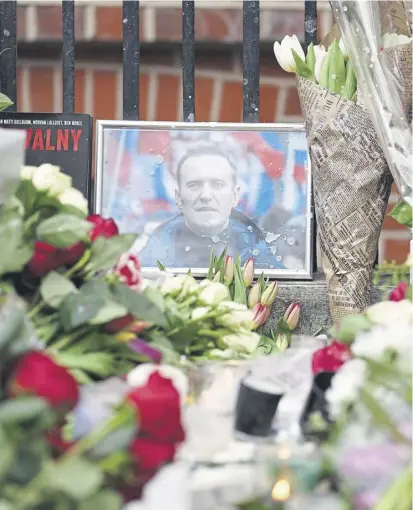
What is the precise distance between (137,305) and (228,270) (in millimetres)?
936

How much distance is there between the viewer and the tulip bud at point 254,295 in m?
1.98

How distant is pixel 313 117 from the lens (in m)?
1.82

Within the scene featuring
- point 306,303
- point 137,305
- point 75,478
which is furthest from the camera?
point 306,303

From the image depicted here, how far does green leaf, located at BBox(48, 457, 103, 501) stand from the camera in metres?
0.71

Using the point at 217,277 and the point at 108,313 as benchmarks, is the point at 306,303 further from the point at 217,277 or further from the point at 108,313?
the point at 108,313

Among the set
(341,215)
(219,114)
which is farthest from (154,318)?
(219,114)

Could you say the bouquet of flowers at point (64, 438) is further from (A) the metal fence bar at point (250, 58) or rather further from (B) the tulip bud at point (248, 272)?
(A) the metal fence bar at point (250, 58)

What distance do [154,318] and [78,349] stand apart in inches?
3.7

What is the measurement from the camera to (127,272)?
1076 mm

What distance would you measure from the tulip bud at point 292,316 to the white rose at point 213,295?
0.74 m

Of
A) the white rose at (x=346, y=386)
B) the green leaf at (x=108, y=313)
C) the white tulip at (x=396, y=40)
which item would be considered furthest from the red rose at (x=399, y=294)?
the white tulip at (x=396, y=40)

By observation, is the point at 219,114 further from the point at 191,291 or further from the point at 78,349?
the point at 78,349

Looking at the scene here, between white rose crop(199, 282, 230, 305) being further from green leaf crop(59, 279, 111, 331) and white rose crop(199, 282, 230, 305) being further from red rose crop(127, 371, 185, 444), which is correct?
red rose crop(127, 371, 185, 444)

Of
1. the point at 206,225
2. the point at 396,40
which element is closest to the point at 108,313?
the point at 396,40
